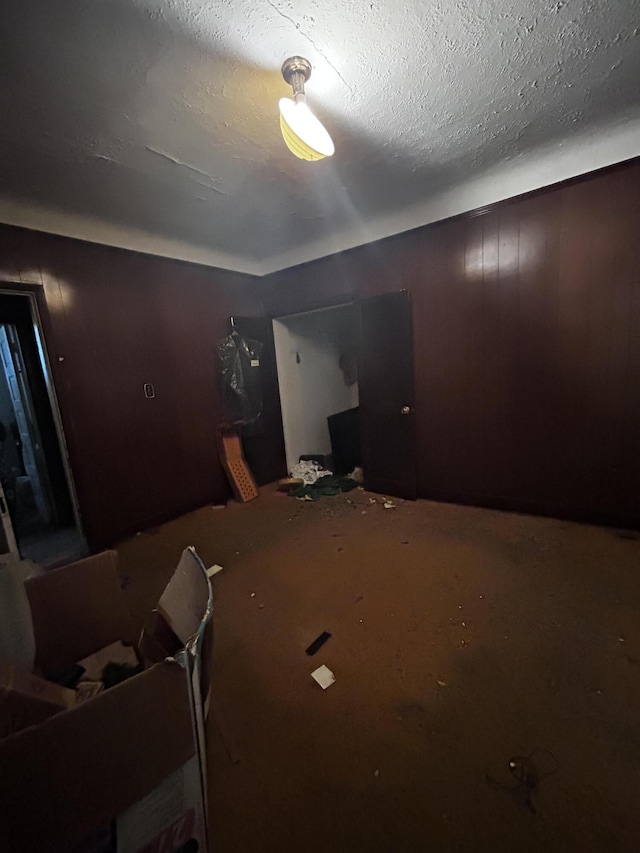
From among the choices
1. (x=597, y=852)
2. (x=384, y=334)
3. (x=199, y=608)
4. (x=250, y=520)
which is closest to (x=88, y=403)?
(x=250, y=520)

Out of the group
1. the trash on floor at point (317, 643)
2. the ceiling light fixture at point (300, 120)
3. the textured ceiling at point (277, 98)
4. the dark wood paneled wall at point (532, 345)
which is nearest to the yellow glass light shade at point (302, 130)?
the ceiling light fixture at point (300, 120)

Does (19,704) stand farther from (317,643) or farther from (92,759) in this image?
(317,643)

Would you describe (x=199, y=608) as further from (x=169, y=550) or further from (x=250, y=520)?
(x=250, y=520)

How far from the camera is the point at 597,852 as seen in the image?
0.90m

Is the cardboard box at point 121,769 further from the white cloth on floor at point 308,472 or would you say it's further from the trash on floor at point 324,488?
the white cloth on floor at point 308,472

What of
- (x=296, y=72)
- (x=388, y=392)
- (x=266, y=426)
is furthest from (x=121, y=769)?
(x=266, y=426)

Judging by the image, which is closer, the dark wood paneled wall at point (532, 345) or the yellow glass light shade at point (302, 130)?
the yellow glass light shade at point (302, 130)

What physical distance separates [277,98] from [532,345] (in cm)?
222

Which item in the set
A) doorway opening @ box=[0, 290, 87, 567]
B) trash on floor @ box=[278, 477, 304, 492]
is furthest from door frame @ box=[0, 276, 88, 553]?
trash on floor @ box=[278, 477, 304, 492]

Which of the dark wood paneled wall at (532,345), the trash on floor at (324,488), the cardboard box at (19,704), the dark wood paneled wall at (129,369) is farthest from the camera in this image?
the trash on floor at (324,488)

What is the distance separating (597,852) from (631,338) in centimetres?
251

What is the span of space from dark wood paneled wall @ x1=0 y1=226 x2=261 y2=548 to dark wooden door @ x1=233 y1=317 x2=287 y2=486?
378 millimetres

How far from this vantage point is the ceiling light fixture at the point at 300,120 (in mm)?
1337

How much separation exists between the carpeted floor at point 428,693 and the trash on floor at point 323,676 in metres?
0.03
